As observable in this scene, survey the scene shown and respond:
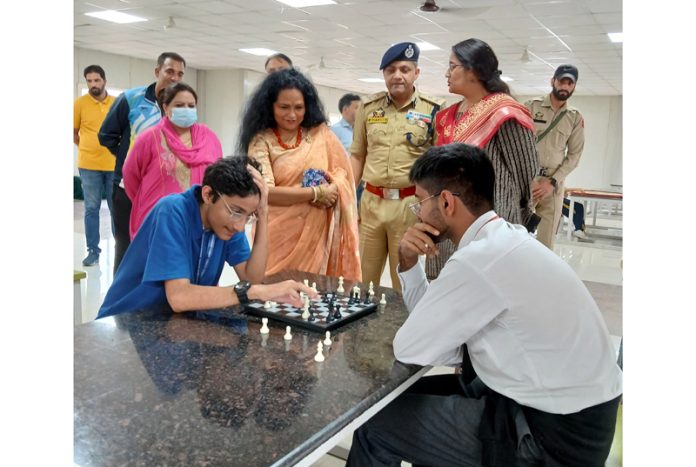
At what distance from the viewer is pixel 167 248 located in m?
1.66

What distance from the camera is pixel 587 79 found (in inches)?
484

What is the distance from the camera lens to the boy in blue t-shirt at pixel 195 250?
1634mm

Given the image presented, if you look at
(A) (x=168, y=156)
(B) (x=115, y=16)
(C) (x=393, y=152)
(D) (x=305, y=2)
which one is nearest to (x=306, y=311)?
(C) (x=393, y=152)

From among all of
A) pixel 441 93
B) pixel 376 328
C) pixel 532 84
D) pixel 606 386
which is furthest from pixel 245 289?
pixel 441 93

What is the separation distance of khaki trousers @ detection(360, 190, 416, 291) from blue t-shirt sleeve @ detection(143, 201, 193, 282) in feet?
4.15

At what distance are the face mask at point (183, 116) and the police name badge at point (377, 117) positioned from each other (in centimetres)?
93

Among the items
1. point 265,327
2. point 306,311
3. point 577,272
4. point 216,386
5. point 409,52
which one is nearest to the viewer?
point 216,386

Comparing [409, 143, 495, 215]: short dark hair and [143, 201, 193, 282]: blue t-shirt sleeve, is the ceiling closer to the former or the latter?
[409, 143, 495, 215]: short dark hair

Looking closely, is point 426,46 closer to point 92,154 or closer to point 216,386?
point 92,154

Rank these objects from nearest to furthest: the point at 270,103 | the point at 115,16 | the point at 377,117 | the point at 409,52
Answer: the point at 270,103 → the point at 409,52 → the point at 377,117 → the point at 115,16

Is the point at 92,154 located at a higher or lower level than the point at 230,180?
higher

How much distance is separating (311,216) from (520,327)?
1492mm
